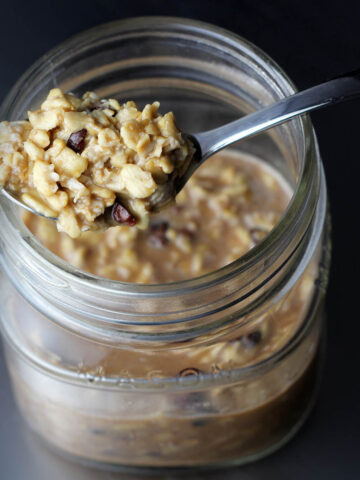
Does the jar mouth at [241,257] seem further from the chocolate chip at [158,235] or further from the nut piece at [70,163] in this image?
the chocolate chip at [158,235]

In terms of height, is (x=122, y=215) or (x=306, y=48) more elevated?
(x=306, y=48)

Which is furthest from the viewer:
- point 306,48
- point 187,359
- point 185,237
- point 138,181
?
point 306,48

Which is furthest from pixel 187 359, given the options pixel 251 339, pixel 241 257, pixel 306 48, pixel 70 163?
pixel 306 48

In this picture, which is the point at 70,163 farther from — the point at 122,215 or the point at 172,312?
the point at 172,312

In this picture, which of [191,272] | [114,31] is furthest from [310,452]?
[114,31]

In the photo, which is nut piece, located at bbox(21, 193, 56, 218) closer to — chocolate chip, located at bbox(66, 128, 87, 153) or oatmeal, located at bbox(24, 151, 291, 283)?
chocolate chip, located at bbox(66, 128, 87, 153)

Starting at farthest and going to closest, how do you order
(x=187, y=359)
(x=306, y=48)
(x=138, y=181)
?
1. (x=306, y=48)
2. (x=187, y=359)
3. (x=138, y=181)

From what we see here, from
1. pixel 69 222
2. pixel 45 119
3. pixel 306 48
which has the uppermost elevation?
pixel 306 48

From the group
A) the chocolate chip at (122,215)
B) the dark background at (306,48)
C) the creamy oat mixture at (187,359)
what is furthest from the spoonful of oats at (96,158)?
Result: the dark background at (306,48)

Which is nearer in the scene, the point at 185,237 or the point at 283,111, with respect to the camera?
the point at 283,111
